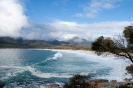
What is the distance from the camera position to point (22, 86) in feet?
139

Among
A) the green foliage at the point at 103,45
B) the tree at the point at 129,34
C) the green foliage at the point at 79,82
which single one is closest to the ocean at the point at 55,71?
the green foliage at the point at 103,45

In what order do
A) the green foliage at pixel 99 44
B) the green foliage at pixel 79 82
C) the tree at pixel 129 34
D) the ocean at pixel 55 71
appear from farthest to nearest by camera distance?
the ocean at pixel 55 71, the green foliage at pixel 79 82, the green foliage at pixel 99 44, the tree at pixel 129 34

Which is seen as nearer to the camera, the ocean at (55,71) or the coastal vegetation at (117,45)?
the coastal vegetation at (117,45)

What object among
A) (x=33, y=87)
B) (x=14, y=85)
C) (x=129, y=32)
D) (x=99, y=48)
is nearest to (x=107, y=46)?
(x=99, y=48)

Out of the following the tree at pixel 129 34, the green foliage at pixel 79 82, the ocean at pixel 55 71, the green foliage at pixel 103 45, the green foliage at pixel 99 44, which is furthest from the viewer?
the ocean at pixel 55 71

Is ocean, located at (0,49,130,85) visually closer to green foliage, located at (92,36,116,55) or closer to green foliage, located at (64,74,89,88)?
green foliage, located at (92,36,116,55)

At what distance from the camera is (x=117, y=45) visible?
24375mm

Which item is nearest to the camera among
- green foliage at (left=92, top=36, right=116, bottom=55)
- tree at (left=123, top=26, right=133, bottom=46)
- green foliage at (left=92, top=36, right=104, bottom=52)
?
tree at (left=123, top=26, right=133, bottom=46)

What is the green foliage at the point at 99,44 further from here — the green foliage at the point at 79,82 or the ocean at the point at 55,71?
the green foliage at the point at 79,82

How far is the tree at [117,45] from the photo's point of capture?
23.3 metres

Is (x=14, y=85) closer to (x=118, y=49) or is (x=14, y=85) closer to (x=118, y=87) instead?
(x=118, y=87)

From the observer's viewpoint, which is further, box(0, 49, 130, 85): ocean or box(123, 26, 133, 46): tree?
box(0, 49, 130, 85): ocean

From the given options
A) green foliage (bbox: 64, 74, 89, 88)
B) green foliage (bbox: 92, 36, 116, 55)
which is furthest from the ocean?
green foliage (bbox: 64, 74, 89, 88)

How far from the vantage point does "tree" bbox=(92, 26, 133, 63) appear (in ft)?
76.3
